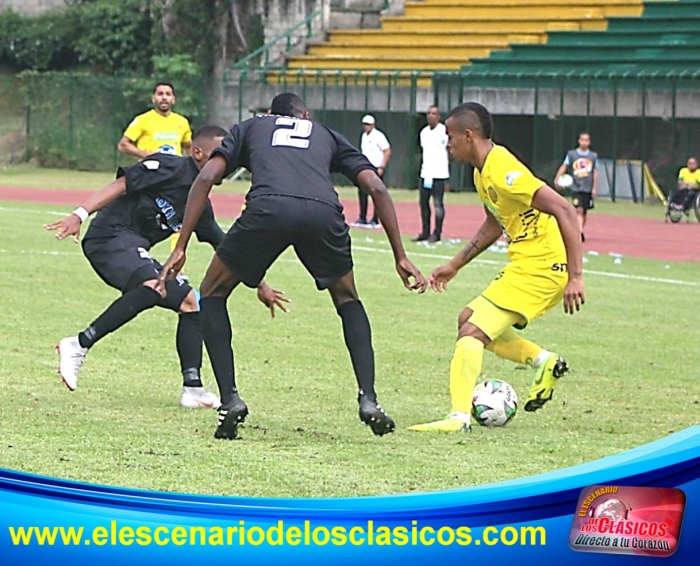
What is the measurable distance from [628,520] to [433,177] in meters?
20.8

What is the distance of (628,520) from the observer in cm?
263

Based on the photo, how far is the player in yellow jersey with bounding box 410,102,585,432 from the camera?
25.0 ft

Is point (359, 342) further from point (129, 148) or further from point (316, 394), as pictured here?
point (129, 148)

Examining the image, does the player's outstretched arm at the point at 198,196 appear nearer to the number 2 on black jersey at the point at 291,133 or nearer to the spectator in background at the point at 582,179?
the number 2 on black jersey at the point at 291,133

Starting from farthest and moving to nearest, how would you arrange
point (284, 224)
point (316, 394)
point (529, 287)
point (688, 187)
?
point (688, 187) < point (316, 394) < point (529, 287) < point (284, 224)

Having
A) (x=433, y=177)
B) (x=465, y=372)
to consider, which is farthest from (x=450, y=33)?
(x=465, y=372)

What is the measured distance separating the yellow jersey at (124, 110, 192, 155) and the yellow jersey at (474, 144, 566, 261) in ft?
31.2

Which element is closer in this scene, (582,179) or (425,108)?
(582,179)

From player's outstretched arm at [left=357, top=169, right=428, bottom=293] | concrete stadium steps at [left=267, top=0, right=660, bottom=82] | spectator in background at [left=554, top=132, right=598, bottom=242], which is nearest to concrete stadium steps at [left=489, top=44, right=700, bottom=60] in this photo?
concrete stadium steps at [left=267, top=0, right=660, bottom=82]

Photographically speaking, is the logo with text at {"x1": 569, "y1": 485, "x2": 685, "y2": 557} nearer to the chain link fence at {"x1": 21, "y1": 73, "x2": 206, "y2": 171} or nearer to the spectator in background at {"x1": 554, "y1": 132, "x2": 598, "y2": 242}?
the spectator in background at {"x1": 554, "y1": 132, "x2": 598, "y2": 242}

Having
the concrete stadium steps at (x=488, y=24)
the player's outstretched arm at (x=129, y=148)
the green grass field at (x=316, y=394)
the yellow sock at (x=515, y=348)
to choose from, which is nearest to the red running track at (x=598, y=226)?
the green grass field at (x=316, y=394)

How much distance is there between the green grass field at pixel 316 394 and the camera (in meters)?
6.49

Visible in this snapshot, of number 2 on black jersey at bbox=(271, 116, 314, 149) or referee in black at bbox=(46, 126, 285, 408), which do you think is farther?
referee in black at bbox=(46, 126, 285, 408)

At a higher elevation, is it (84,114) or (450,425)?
(450,425)
